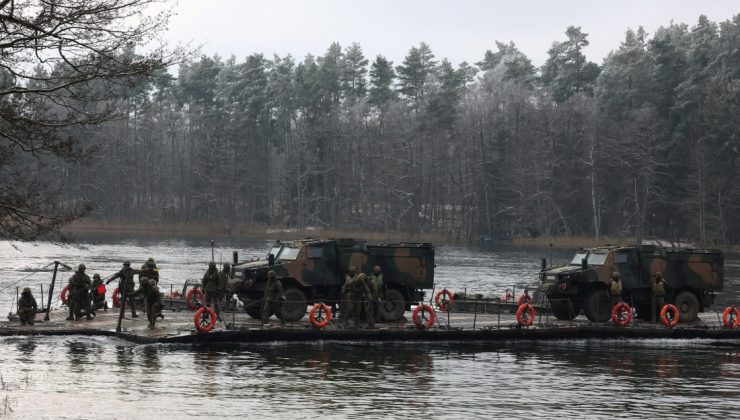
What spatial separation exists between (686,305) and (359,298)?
10.8m

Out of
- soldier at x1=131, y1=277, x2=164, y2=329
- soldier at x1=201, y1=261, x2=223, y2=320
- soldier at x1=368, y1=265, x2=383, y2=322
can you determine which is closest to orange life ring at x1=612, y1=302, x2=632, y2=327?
soldier at x1=368, y1=265, x2=383, y2=322

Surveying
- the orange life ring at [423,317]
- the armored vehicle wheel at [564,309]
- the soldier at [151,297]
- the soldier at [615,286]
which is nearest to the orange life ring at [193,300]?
the soldier at [151,297]

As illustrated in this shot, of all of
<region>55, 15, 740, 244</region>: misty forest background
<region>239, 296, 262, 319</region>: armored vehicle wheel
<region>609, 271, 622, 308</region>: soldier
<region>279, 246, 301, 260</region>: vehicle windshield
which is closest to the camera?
<region>609, 271, 622, 308</region>: soldier

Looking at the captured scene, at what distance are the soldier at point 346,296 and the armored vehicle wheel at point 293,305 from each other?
1.26 meters

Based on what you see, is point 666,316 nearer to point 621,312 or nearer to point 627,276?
point 621,312

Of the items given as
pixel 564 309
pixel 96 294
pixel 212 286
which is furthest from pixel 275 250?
pixel 564 309

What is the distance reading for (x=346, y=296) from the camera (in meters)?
30.4

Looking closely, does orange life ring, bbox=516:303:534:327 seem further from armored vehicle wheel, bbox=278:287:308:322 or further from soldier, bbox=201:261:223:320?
soldier, bbox=201:261:223:320

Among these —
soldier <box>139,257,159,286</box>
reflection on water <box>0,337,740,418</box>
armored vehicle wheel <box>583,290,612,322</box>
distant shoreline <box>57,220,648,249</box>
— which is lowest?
reflection on water <box>0,337,740,418</box>

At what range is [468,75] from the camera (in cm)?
16162

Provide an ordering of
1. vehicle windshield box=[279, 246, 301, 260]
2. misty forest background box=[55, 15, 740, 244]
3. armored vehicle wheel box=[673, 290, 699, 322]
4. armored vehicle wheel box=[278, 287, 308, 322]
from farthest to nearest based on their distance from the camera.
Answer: misty forest background box=[55, 15, 740, 244]
armored vehicle wheel box=[673, 290, 699, 322]
vehicle windshield box=[279, 246, 301, 260]
armored vehicle wheel box=[278, 287, 308, 322]

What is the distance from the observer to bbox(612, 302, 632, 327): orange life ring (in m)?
32.1

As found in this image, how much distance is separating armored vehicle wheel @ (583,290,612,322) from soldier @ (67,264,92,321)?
14.9m

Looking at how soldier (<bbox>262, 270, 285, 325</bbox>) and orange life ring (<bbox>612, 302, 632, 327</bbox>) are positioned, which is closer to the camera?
soldier (<bbox>262, 270, 285, 325</bbox>)
